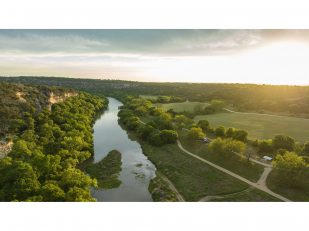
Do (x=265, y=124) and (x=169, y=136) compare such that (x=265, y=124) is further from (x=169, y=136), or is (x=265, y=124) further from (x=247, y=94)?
(x=247, y=94)

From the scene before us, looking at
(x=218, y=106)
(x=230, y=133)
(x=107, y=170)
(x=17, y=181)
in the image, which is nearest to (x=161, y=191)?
(x=107, y=170)

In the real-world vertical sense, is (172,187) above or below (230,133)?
below

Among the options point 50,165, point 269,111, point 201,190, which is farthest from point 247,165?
point 269,111

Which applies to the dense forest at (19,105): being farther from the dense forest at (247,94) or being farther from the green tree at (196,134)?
the dense forest at (247,94)

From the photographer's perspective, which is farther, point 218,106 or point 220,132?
point 218,106

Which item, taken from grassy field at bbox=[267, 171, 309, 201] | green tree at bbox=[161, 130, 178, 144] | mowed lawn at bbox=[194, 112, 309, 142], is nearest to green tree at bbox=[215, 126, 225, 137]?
mowed lawn at bbox=[194, 112, 309, 142]

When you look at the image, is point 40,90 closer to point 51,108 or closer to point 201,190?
point 51,108
